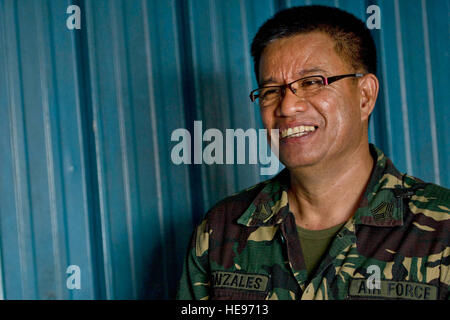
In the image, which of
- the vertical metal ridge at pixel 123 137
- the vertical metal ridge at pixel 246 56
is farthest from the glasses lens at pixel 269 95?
the vertical metal ridge at pixel 123 137

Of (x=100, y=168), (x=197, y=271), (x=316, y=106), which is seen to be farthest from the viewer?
(x=100, y=168)

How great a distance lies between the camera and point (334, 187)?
4.90 feet

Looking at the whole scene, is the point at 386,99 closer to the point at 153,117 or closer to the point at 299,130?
the point at 299,130

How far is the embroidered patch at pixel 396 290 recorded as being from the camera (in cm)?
124

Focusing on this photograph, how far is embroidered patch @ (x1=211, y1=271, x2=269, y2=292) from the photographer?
1.44 m

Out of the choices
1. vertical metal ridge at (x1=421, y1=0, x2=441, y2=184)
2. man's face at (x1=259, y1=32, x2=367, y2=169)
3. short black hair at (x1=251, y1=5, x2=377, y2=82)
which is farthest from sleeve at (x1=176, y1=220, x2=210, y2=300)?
vertical metal ridge at (x1=421, y1=0, x2=441, y2=184)

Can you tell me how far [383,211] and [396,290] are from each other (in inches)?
8.4

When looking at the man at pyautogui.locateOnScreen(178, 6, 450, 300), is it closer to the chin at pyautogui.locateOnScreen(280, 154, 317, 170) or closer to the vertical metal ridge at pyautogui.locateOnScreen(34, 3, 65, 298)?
the chin at pyautogui.locateOnScreen(280, 154, 317, 170)

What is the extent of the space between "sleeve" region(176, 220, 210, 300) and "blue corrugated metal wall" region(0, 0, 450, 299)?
0.29 meters

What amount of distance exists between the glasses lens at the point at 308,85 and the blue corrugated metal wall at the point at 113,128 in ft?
1.53

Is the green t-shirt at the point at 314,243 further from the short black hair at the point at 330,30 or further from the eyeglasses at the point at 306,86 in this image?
the short black hair at the point at 330,30

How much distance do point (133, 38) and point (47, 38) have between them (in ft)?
1.05

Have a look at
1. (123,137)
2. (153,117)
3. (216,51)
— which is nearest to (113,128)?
(123,137)

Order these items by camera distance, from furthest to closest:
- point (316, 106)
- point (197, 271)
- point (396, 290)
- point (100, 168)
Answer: point (100, 168) < point (197, 271) < point (316, 106) < point (396, 290)
